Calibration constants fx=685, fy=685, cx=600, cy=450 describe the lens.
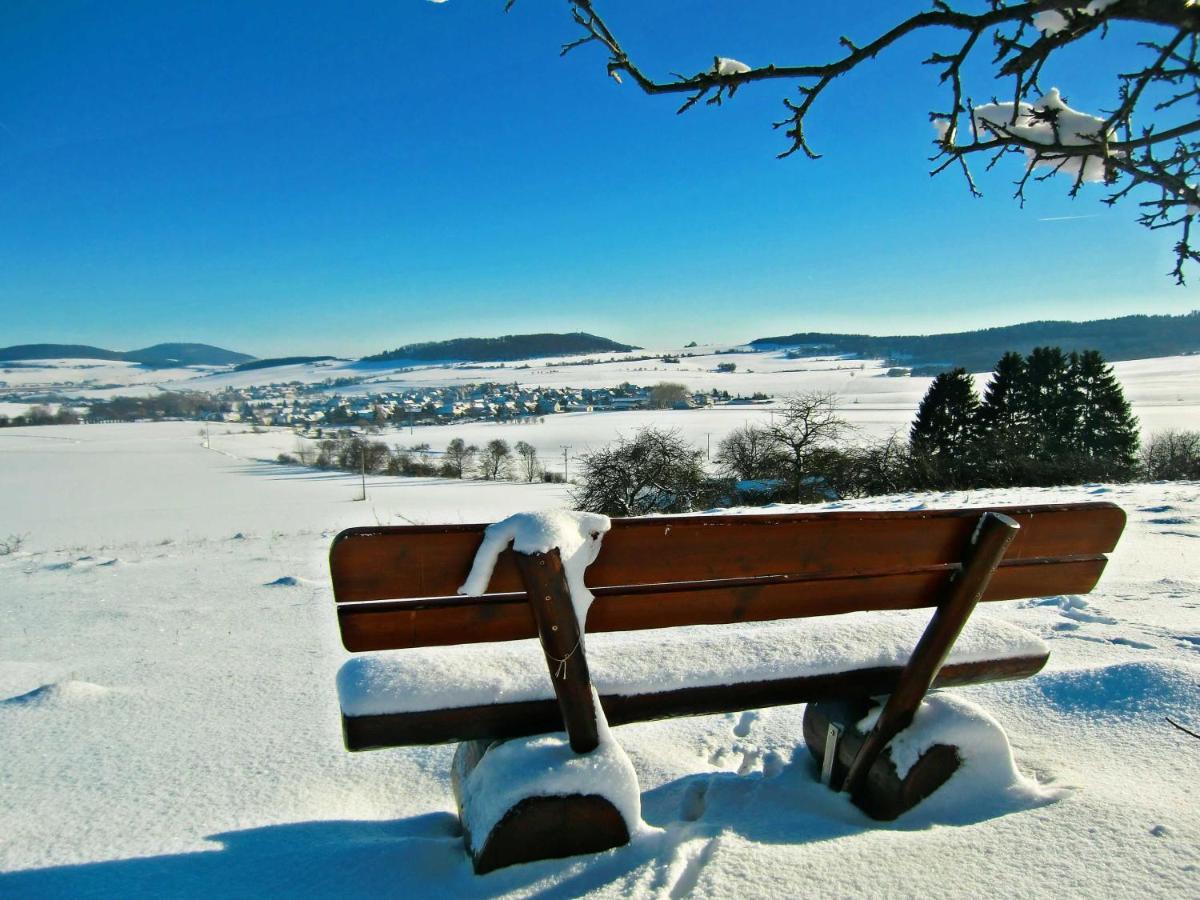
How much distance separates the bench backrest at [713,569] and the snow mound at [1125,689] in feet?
2.71

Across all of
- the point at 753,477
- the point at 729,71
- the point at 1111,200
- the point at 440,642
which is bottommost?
the point at 753,477

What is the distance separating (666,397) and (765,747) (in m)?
89.5

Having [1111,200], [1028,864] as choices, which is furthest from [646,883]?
[1111,200]

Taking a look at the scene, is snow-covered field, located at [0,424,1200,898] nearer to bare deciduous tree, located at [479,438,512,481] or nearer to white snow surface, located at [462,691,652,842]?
white snow surface, located at [462,691,652,842]

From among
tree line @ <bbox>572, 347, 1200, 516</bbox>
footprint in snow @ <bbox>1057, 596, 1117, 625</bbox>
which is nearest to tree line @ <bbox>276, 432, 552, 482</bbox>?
tree line @ <bbox>572, 347, 1200, 516</bbox>

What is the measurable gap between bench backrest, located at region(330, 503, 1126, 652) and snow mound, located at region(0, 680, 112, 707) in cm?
231

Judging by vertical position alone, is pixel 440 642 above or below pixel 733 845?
above

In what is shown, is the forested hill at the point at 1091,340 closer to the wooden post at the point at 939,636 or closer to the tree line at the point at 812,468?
the tree line at the point at 812,468

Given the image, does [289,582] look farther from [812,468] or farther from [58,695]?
[812,468]

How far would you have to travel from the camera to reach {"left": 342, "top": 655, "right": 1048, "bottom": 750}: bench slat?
5.87 ft

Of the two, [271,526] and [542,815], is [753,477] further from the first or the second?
[542,815]

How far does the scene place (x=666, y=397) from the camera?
91.3 meters

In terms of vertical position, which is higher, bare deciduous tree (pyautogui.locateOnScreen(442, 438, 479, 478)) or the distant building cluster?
the distant building cluster

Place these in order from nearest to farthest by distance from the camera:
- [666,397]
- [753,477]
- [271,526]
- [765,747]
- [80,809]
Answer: [80,809]
[765,747]
[753,477]
[271,526]
[666,397]
